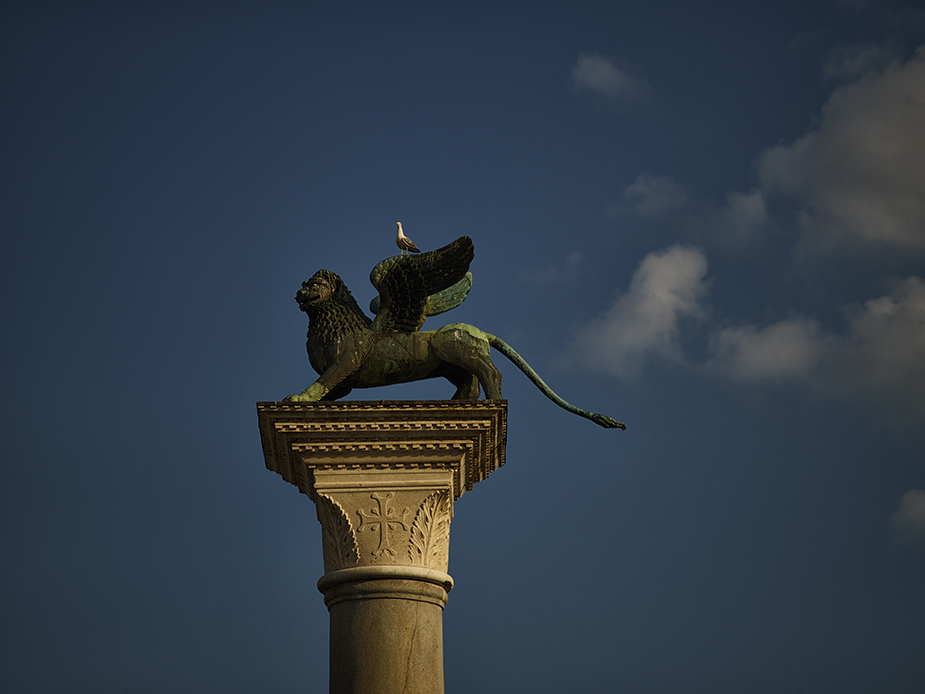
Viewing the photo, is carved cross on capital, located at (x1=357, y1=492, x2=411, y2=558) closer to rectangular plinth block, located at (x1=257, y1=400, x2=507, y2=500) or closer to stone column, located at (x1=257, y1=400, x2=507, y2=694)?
stone column, located at (x1=257, y1=400, x2=507, y2=694)

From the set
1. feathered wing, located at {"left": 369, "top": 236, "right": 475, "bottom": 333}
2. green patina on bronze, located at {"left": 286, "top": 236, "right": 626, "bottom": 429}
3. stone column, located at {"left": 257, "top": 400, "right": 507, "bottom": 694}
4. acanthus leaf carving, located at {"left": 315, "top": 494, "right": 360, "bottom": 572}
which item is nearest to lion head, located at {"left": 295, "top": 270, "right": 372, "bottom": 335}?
green patina on bronze, located at {"left": 286, "top": 236, "right": 626, "bottom": 429}

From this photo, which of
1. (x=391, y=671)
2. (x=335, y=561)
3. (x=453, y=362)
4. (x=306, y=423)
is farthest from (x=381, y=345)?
(x=391, y=671)

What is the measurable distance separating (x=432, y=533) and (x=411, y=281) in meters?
2.72

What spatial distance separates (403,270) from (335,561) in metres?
3.12

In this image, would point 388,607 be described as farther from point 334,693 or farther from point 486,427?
point 486,427

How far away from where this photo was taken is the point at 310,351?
9273 mm

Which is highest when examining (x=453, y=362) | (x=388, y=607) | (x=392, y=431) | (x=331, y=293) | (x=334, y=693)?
(x=331, y=293)

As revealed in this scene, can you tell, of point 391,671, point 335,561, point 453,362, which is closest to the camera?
point 391,671

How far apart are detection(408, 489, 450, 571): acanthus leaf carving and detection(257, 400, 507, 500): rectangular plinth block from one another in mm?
219

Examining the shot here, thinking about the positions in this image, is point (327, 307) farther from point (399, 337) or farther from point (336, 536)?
point (336, 536)

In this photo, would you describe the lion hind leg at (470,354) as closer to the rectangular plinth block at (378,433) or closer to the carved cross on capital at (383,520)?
the rectangular plinth block at (378,433)

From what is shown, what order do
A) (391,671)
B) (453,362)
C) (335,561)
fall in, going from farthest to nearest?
(453,362)
(335,561)
(391,671)

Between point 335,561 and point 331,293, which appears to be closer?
point 335,561

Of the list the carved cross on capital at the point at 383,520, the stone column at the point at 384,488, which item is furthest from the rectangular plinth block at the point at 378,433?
the carved cross on capital at the point at 383,520
